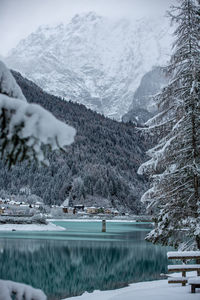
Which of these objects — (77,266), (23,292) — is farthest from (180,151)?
(77,266)

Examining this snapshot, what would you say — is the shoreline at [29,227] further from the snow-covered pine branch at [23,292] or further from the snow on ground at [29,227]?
the snow-covered pine branch at [23,292]

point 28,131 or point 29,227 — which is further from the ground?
point 28,131

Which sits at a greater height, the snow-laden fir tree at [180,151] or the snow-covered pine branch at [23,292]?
the snow-laden fir tree at [180,151]

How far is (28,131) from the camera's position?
117 inches

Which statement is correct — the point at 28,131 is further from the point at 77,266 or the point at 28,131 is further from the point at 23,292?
the point at 77,266

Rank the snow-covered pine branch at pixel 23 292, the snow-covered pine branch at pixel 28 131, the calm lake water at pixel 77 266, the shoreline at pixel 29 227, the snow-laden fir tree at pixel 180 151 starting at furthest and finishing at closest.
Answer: the shoreline at pixel 29 227 < the calm lake water at pixel 77 266 < the snow-laden fir tree at pixel 180 151 < the snow-covered pine branch at pixel 23 292 < the snow-covered pine branch at pixel 28 131

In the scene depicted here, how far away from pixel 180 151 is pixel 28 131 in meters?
10.7

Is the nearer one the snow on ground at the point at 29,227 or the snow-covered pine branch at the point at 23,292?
the snow-covered pine branch at the point at 23,292

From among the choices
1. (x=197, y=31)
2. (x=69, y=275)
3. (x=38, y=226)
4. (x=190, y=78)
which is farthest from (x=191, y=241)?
(x=38, y=226)

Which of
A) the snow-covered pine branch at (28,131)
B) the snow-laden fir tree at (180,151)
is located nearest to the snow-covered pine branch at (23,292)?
the snow-covered pine branch at (28,131)

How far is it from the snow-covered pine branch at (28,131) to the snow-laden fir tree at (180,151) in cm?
1017

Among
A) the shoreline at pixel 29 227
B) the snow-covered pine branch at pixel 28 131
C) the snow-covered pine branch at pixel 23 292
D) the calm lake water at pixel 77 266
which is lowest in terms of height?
the shoreline at pixel 29 227

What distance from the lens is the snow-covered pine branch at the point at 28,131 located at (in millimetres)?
2955

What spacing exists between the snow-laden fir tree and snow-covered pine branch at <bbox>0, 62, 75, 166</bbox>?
10.2 meters
